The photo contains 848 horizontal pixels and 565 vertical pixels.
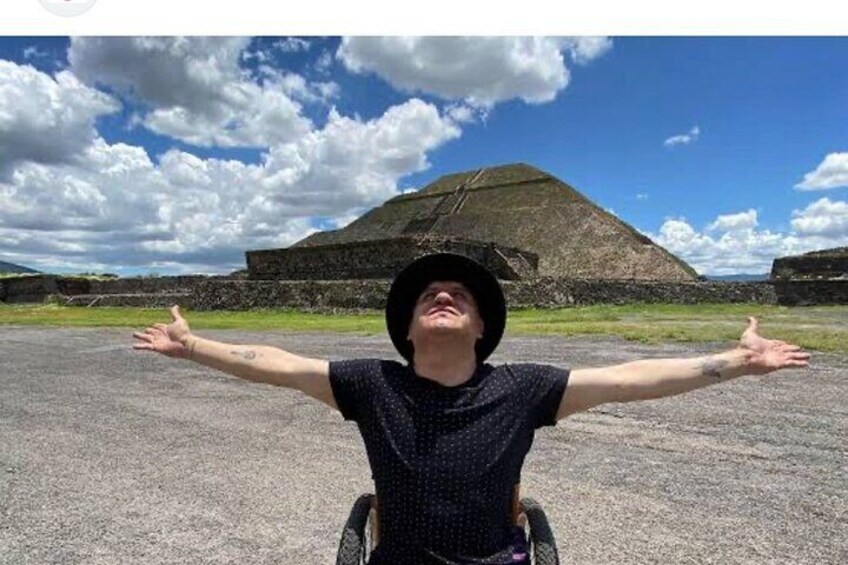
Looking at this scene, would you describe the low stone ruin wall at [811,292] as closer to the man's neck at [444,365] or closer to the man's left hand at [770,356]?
the man's left hand at [770,356]

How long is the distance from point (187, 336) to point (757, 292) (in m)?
38.4

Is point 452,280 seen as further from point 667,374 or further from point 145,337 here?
point 145,337

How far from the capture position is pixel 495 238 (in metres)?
59.9

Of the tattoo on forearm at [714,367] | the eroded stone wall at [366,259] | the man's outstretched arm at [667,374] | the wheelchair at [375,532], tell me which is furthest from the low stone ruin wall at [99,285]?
the tattoo on forearm at [714,367]

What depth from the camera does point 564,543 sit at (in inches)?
162

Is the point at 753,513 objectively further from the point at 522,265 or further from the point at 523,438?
the point at 522,265

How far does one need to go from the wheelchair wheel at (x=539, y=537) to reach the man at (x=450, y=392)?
75 millimetres

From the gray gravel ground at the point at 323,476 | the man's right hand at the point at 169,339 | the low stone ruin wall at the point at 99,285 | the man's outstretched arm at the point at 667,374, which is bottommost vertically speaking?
the gray gravel ground at the point at 323,476

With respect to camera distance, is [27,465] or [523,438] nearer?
[523,438]

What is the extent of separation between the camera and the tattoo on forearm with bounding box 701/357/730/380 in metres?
2.61

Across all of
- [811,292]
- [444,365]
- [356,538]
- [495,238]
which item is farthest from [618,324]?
[495,238]

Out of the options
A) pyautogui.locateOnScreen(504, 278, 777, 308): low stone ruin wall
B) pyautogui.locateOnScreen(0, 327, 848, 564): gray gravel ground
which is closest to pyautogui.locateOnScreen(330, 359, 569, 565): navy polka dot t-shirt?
pyautogui.locateOnScreen(0, 327, 848, 564): gray gravel ground

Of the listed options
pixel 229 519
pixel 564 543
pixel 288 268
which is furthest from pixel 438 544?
pixel 288 268

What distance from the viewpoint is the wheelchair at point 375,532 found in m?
2.46
